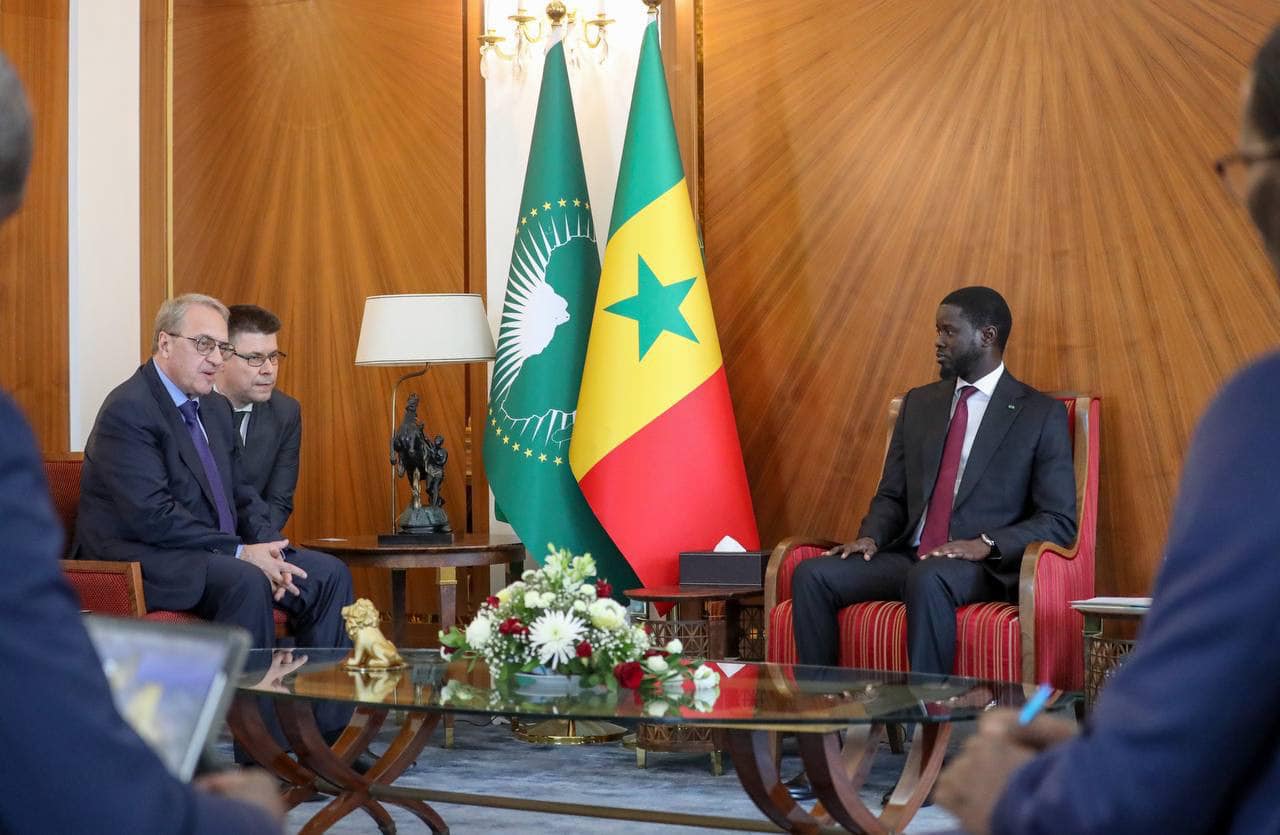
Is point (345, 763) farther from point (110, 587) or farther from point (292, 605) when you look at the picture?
point (292, 605)

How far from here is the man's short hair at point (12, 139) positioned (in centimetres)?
100

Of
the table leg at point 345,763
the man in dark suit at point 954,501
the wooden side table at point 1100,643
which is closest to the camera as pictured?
the table leg at point 345,763

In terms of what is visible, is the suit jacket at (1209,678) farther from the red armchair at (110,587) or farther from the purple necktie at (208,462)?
the purple necktie at (208,462)

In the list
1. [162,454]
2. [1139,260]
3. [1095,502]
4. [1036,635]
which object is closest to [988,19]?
[1139,260]

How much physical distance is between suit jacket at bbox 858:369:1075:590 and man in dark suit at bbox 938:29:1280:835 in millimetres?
3478

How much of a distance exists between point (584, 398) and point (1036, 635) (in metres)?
1.90

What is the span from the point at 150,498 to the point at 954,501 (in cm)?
252

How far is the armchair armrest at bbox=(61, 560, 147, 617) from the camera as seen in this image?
4.24m

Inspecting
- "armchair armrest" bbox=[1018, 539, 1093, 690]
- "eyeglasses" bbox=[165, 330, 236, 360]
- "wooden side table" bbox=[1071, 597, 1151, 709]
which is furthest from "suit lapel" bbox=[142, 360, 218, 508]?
"wooden side table" bbox=[1071, 597, 1151, 709]

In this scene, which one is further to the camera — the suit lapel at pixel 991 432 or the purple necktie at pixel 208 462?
the purple necktie at pixel 208 462

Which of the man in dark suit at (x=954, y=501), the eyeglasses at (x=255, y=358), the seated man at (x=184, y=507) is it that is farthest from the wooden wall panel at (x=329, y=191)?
the man in dark suit at (x=954, y=501)

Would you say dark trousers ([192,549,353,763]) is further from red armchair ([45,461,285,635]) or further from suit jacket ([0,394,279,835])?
suit jacket ([0,394,279,835])

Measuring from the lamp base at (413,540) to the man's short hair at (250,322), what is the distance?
0.89m

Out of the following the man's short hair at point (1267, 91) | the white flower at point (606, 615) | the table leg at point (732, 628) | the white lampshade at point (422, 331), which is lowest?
the table leg at point (732, 628)
